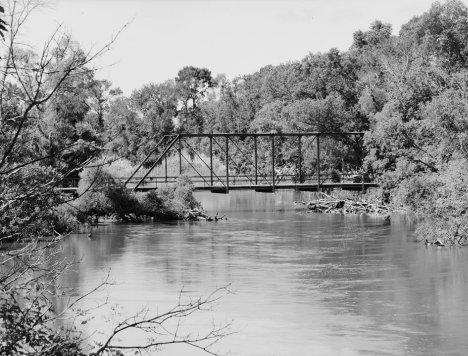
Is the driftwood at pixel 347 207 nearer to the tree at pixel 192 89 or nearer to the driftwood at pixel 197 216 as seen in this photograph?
the driftwood at pixel 197 216

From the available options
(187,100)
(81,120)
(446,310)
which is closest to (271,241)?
(446,310)

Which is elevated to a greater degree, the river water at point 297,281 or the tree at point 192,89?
the tree at point 192,89

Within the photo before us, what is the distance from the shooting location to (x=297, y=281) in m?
27.7

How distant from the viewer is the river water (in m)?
19.7

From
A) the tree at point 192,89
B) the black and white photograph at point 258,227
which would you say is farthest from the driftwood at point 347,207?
the tree at point 192,89

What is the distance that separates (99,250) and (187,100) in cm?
6850

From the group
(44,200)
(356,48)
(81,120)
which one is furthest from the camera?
(356,48)

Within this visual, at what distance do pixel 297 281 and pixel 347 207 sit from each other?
3055cm

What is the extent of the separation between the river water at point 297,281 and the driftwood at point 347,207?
700cm

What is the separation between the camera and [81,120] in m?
64.1

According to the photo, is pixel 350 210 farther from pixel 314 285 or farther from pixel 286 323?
pixel 286 323

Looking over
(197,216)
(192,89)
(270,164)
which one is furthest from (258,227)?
(192,89)

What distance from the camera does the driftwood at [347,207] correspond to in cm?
5572

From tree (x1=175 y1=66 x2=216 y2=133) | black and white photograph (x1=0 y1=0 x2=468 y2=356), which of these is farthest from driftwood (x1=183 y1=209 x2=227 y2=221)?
tree (x1=175 y1=66 x2=216 y2=133)
